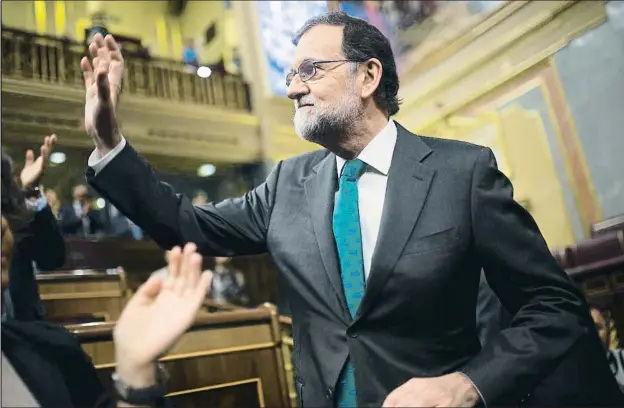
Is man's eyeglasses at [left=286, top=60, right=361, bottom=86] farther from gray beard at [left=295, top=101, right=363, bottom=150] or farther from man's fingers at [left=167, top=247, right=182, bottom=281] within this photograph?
man's fingers at [left=167, top=247, right=182, bottom=281]

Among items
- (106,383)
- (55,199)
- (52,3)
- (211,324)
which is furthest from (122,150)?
(52,3)

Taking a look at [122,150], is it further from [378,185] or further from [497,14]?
[497,14]

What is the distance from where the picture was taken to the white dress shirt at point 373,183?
37.0 inches

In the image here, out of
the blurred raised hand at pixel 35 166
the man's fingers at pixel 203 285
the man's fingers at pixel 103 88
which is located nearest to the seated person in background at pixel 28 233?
the blurred raised hand at pixel 35 166

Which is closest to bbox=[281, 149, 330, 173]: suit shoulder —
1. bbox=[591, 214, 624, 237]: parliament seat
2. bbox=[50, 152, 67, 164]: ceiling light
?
bbox=[50, 152, 67, 164]: ceiling light

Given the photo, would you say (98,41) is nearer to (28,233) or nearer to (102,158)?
(102,158)

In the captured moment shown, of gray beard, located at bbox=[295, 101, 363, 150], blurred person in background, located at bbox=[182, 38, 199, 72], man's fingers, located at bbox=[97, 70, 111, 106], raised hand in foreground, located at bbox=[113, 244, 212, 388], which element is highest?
blurred person in background, located at bbox=[182, 38, 199, 72]

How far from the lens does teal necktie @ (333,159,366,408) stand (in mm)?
882

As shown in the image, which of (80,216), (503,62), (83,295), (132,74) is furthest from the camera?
(503,62)

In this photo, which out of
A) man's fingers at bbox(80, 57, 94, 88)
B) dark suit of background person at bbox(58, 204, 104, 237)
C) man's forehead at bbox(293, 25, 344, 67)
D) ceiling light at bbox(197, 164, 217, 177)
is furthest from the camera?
ceiling light at bbox(197, 164, 217, 177)

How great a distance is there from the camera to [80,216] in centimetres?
112

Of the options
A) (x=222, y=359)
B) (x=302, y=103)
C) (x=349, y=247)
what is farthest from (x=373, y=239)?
(x=222, y=359)

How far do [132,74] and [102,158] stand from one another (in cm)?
61

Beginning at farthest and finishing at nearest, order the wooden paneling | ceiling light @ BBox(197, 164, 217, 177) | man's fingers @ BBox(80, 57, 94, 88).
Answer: ceiling light @ BBox(197, 164, 217, 177) → the wooden paneling → man's fingers @ BBox(80, 57, 94, 88)
